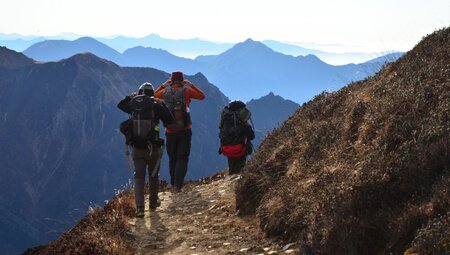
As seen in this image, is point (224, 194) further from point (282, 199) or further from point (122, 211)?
point (282, 199)

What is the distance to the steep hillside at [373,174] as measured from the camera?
5156 mm

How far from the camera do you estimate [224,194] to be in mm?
12062

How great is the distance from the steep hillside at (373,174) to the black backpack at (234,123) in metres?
4.40

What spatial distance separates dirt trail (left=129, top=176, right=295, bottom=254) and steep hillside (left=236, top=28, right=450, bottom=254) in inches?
15.8

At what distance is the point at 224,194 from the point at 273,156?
250 centimetres

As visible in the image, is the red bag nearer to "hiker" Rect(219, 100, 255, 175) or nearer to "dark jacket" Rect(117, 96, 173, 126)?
"hiker" Rect(219, 100, 255, 175)

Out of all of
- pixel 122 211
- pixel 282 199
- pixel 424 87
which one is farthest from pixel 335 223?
pixel 122 211

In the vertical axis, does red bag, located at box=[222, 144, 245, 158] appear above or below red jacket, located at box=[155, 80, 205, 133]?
below

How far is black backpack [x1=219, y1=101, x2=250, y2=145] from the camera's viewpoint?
585 inches

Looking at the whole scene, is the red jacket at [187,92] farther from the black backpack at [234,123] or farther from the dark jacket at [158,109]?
the dark jacket at [158,109]

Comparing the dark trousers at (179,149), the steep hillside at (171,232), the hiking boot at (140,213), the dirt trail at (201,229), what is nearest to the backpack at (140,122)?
the hiking boot at (140,213)

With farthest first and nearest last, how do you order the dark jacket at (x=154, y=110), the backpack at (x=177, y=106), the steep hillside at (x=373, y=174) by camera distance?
1. the backpack at (x=177, y=106)
2. the dark jacket at (x=154, y=110)
3. the steep hillside at (x=373, y=174)

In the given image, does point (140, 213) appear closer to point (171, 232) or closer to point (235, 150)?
point (171, 232)

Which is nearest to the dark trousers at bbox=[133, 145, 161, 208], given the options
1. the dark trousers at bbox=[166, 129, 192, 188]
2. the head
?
the head
